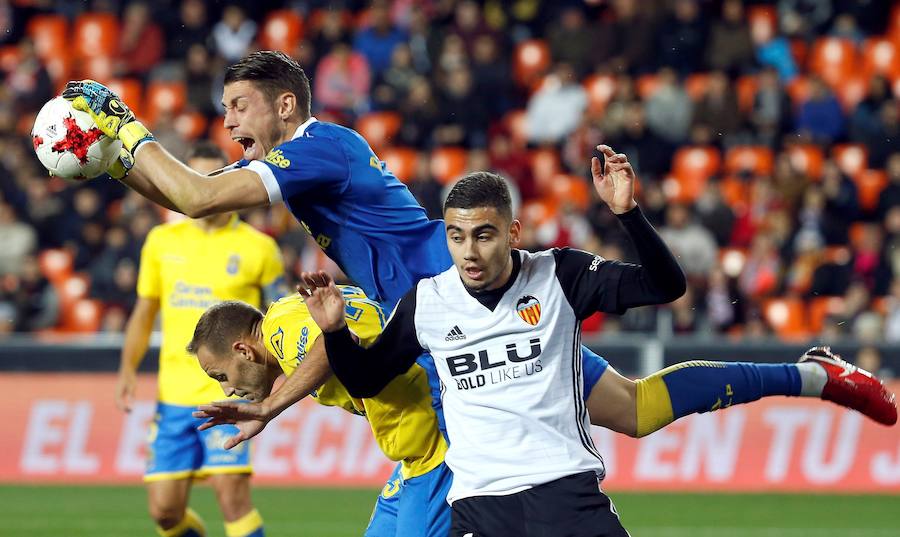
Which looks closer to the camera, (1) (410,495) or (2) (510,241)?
(2) (510,241)

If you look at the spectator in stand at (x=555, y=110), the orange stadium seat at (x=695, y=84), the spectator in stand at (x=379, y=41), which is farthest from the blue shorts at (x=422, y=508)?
the spectator in stand at (x=379, y=41)

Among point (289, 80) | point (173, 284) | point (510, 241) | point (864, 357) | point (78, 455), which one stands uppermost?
point (289, 80)

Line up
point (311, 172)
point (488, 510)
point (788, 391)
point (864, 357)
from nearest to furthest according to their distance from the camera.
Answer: point (488, 510)
point (311, 172)
point (788, 391)
point (864, 357)

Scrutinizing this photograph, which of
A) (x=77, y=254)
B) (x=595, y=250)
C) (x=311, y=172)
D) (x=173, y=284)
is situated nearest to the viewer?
(x=311, y=172)

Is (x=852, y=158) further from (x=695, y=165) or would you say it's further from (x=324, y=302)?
(x=324, y=302)

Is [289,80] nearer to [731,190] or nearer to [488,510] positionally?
[488,510]

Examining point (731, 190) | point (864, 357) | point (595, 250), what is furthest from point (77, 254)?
point (864, 357)

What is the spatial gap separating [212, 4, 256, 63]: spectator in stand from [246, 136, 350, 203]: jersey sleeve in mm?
14256

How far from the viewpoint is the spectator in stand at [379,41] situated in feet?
63.6

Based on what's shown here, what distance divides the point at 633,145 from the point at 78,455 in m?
7.83

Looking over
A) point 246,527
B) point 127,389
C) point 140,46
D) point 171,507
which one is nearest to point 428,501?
point 246,527

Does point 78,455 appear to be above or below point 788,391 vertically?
below

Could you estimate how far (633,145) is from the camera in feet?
58.2

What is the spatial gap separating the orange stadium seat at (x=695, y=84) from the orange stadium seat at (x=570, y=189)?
1.88 metres
